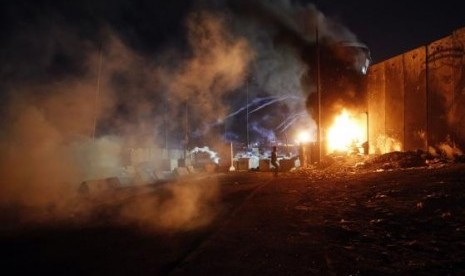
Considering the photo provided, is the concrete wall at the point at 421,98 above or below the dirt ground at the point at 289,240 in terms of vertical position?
above

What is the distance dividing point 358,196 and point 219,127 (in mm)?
38618

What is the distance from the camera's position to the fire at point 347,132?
17688 mm

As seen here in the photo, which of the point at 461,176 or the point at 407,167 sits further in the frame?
the point at 407,167

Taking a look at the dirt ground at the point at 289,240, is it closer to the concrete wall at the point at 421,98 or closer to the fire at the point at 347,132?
the concrete wall at the point at 421,98

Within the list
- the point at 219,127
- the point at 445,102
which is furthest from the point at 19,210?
the point at 219,127

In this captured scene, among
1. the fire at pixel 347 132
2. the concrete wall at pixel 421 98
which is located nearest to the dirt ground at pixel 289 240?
the concrete wall at pixel 421 98

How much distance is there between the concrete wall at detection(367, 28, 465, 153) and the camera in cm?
1167

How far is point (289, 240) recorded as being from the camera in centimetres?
571

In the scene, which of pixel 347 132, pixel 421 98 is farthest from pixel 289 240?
pixel 347 132

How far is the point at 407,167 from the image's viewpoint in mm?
11977

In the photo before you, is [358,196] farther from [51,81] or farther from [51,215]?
[51,81]

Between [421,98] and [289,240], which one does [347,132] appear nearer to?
[421,98]

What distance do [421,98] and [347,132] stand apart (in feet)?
19.2

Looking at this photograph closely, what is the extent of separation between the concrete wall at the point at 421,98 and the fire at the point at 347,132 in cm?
93
